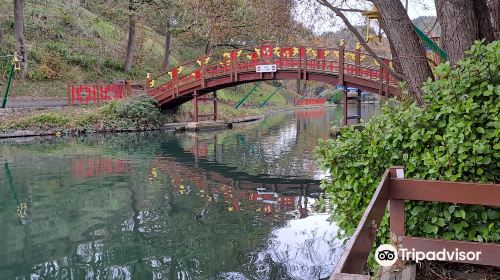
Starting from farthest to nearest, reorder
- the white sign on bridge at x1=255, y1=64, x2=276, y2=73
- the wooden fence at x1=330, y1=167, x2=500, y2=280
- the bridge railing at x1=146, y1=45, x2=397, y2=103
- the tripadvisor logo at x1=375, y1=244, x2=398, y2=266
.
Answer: the white sign on bridge at x1=255, y1=64, x2=276, y2=73 < the bridge railing at x1=146, y1=45, x2=397, y2=103 < the wooden fence at x1=330, y1=167, x2=500, y2=280 < the tripadvisor logo at x1=375, y1=244, x2=398, y2=266

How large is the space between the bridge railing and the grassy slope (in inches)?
222

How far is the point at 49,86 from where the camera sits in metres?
24.5

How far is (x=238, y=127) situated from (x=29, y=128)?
1073 centimetres

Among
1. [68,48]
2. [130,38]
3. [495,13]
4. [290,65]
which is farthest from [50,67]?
[495,13]

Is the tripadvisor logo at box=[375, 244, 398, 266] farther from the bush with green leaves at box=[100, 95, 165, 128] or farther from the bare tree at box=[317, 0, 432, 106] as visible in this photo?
the bush with green leaves at box=[100, 95, 165, 128]

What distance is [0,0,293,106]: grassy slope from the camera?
2459cm

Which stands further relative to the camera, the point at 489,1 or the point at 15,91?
the point at 15,91

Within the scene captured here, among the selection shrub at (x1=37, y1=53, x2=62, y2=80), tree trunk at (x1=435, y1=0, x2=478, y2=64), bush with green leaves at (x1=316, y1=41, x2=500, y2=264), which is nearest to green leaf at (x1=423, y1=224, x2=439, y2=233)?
bush with green leaves at (x1=316, y1=41, x2=500, y2=264)

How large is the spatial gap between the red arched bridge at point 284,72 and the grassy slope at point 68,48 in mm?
5646

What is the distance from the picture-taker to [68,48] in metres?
27.9

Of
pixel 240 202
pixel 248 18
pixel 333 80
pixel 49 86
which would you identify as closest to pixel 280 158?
pixel 333 80

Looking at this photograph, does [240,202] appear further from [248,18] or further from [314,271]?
[248,18]

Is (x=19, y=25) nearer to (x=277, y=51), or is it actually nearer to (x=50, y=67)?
Answer: (x=50, y=67)

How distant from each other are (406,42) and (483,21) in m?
0.74
